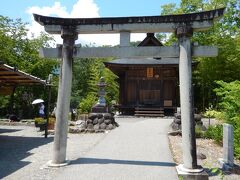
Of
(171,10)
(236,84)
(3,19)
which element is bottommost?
(236,84)

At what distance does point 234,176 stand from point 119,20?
551 centimetres

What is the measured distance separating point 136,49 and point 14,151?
6504 mm

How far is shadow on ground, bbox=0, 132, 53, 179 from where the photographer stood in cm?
884

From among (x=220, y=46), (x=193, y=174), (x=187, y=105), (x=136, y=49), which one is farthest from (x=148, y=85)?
(x=193, y=174)

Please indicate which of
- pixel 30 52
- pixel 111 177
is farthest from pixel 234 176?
pixel 30 52

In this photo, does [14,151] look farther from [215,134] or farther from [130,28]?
[215,134]

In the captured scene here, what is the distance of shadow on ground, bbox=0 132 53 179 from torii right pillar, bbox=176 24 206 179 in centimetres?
485

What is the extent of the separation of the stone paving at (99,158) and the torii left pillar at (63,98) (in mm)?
492

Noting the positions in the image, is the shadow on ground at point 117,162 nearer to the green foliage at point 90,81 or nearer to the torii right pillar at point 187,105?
the torii right pillar at point 187,105

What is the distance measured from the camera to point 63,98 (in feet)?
28.6

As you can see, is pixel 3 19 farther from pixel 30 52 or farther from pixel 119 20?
pixel 119 20

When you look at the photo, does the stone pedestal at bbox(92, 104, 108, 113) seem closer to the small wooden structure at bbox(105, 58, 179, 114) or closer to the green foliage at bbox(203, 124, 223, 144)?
the green foliage at bbox(203, 124, 223, 144)

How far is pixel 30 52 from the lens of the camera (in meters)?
33.1

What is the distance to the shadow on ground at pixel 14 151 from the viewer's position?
884 centimetres
